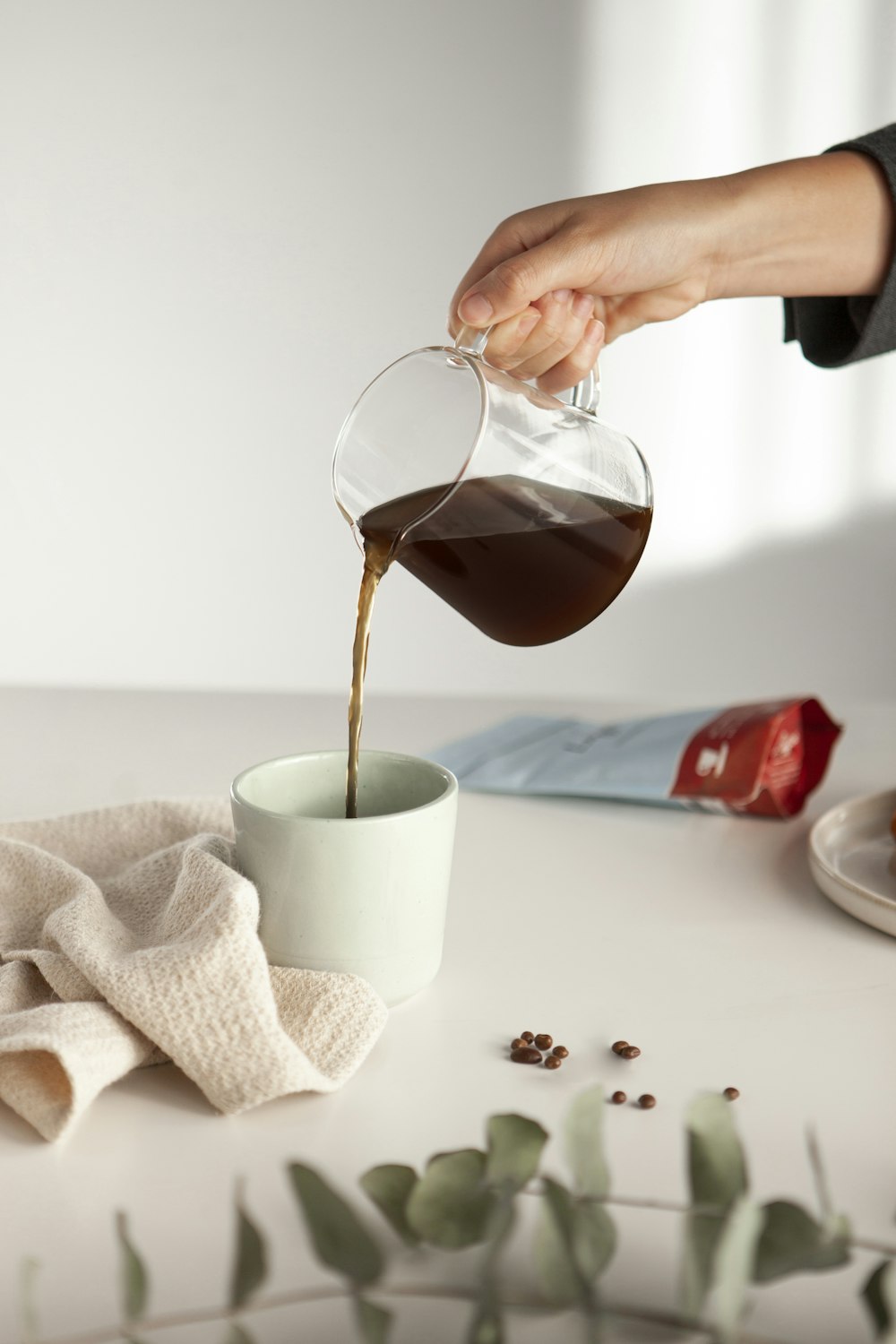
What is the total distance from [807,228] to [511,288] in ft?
1.29

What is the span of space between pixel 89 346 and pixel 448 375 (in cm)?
206

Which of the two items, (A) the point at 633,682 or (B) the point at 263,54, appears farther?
(A) the point at 633,682

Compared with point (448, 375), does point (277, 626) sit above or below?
below

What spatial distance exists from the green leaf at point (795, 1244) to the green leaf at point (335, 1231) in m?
0.14

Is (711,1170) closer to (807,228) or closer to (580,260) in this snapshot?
(580,260)

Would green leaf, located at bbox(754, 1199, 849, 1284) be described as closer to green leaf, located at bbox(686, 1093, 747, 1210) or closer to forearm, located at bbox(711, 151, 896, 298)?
green leaf, located at bbox(686, 1093, 747, 1210)

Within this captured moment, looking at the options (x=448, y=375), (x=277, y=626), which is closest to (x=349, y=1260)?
(x=448, y=375)

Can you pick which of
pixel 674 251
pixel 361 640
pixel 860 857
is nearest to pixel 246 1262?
pixel 361 640

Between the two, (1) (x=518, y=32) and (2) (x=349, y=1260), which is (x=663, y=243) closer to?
(2) (x=349, y=1260)

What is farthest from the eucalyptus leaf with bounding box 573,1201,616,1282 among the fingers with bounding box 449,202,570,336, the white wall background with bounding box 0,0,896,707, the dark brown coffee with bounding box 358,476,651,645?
the white wall background with bounding box 0,0,896,707

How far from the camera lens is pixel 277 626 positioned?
2832mm

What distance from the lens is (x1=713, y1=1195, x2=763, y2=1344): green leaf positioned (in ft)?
1.35

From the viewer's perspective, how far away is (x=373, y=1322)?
1.38 feet

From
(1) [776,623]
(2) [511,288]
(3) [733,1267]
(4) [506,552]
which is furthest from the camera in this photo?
(1) [776,623]
